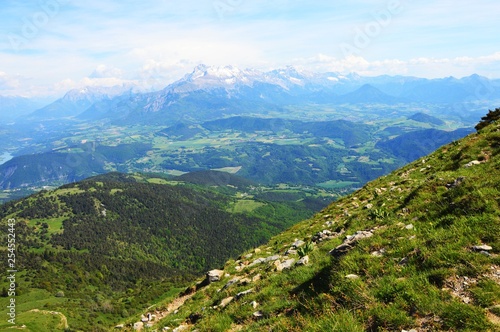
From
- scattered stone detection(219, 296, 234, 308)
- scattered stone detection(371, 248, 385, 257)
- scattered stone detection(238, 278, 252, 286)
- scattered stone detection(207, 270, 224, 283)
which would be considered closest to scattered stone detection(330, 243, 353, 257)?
scattered stone detection(371, 248, 385, 257)

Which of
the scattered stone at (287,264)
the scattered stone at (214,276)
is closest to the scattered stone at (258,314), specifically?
the scattered stone at (287,264)

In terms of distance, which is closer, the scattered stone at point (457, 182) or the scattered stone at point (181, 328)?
the scattered stone at point (181, 328)

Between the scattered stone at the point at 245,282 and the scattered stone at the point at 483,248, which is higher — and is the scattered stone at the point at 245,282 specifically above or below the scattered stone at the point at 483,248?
below

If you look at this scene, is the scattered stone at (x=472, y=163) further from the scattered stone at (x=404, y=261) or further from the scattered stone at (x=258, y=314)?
the scattered stone at (x=258, y=314)

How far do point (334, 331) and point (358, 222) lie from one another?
39.4 ft

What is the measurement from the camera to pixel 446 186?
16.4 m

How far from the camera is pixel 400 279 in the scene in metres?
9.52

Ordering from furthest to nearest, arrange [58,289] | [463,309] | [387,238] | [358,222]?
[58,289], [358,222], [387,238], [463,309]

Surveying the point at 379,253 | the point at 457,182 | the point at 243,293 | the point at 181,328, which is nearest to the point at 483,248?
the point at 379,253

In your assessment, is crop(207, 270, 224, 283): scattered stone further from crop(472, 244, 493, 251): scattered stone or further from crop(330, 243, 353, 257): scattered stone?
crop(472, 244, 493, 251): scattered stone

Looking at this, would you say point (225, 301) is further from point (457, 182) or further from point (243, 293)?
point (457, 182)

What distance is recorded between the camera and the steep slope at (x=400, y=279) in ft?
26.0

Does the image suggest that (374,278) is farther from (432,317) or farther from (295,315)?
(295,315)

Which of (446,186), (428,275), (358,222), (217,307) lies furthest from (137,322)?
(446,186)
